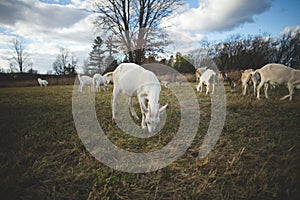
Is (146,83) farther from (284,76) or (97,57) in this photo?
(97,57)

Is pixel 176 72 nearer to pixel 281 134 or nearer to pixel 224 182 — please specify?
pixel 281 134

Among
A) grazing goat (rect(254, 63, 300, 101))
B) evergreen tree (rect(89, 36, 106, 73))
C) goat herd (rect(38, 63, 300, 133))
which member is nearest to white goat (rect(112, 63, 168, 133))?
goat herd (rect(38, 63, 300, 133))

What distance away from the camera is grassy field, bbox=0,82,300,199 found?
6.07ft

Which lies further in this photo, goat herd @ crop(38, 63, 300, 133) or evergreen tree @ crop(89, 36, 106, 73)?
evergreen tree @ crop(89, 36, 106, 73)

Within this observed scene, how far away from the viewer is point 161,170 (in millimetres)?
2283

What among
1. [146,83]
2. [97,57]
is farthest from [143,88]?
[97,57]

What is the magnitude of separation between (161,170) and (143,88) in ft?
6.59

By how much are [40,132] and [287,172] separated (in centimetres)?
441

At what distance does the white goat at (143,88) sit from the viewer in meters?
3.29

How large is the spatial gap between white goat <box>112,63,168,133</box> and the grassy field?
471mm

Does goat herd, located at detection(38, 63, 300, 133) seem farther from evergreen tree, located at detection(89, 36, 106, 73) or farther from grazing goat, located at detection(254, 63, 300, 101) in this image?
evergreen tree, located at detection(89, 36, 106, 73)

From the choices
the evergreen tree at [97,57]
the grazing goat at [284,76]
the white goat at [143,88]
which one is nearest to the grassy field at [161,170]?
the white goat at [143,88]

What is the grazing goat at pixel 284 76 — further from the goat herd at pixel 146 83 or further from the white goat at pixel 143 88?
the white goat at pixel 143 88

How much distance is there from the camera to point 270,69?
632 cm
